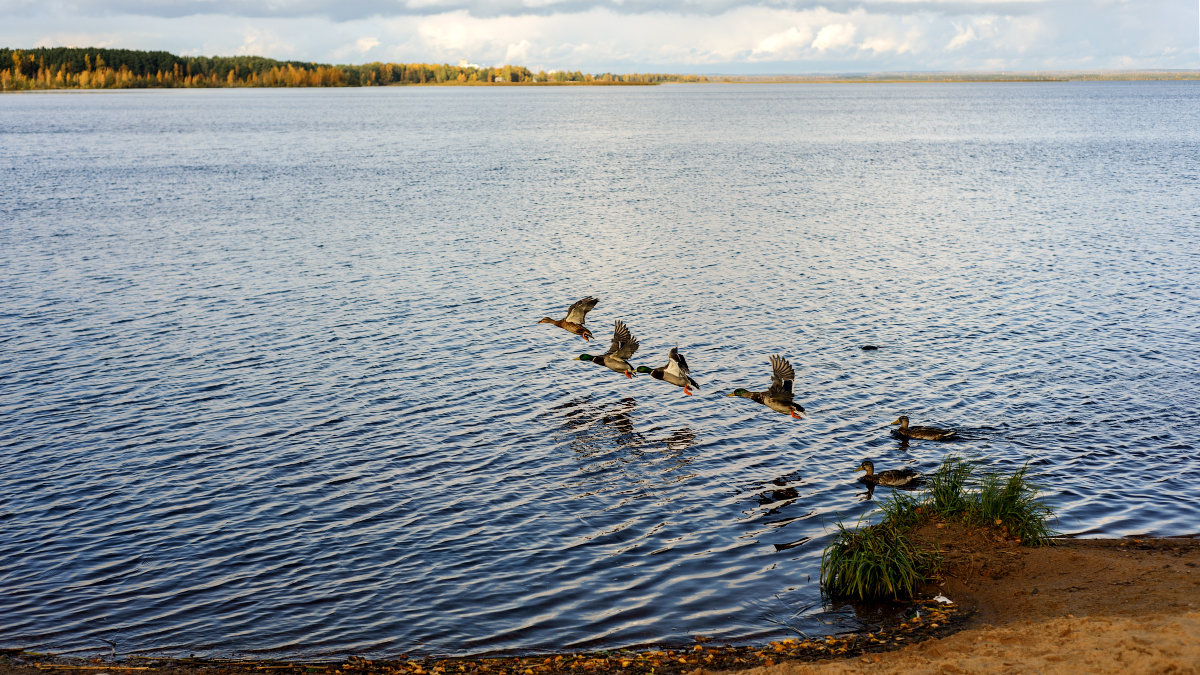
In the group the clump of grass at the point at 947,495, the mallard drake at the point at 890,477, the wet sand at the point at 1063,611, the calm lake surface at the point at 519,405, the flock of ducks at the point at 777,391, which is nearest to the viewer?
the wet sand at the point at 1063,611

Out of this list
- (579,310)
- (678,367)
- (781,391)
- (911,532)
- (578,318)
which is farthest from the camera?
(578,318)

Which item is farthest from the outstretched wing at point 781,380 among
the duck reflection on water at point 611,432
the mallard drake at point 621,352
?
the mallard drake at point 621,352

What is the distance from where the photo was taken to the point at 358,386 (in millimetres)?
29656

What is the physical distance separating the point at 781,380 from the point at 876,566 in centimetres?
963

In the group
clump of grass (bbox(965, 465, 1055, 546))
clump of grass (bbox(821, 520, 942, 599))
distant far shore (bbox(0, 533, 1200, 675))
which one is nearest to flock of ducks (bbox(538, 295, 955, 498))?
clump of grass (bbox(965, 465, 1055, 546))

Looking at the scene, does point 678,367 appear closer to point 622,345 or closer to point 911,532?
point 622,345

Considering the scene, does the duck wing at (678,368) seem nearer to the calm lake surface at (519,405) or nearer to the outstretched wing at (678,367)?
the outstretched wing at (678,367)

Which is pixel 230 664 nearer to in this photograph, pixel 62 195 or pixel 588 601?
pixel 588 601

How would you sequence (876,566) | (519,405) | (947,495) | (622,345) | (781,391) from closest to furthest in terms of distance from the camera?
(876,566) → (947,495) → (781,391) → (519,405) → (622,345)

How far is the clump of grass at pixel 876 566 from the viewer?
15828 mm

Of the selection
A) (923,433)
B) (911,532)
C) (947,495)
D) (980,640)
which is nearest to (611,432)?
(923,433)

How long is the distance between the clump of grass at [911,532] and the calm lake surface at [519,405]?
2.59 ft

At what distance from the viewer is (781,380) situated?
988 inches

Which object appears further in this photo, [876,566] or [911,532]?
[911,532]
